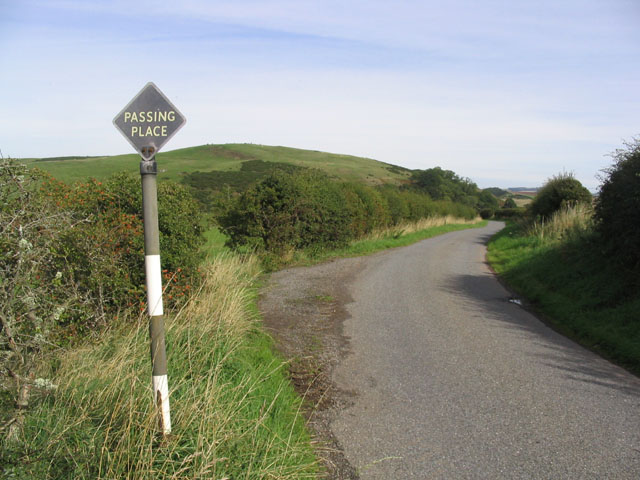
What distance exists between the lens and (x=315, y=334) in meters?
7.74

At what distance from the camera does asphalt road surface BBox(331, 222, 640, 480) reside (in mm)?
4051

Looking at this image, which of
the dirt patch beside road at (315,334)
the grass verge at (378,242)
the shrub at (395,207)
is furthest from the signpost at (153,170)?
the shrub at (395,207)

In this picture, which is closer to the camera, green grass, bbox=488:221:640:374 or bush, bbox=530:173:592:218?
green grass, bbox=488:221:640:374

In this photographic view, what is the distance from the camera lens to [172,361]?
16.0 ft

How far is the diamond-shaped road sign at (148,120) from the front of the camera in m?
3.65

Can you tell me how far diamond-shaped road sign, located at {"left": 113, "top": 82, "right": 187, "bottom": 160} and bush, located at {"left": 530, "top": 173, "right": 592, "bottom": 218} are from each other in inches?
778

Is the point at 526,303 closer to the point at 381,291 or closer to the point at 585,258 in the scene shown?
the point at 585,258

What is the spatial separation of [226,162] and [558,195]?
6322 centimetres

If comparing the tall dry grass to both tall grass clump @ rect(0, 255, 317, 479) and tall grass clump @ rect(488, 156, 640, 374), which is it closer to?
tall grass clump @ rect(488, 156, 640, 374)

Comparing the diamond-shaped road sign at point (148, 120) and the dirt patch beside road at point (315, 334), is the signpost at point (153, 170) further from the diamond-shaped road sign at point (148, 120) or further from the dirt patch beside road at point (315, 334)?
the dirt patch beside road at point (315, 334)

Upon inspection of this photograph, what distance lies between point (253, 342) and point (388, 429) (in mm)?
2469

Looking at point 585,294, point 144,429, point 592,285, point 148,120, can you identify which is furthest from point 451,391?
point 592,285

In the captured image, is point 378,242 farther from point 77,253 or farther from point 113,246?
point 77,253

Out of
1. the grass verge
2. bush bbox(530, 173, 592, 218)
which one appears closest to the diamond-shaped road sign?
the grass verge
